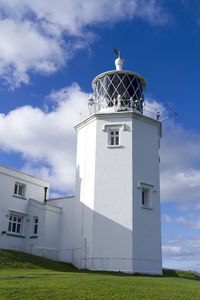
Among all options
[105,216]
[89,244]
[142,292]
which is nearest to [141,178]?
[105,216]

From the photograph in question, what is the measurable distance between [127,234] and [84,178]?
4762 mm

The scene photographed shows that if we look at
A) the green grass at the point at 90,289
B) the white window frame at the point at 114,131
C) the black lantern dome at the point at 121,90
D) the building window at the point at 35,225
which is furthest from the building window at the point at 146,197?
the green grass at the point at 90,289

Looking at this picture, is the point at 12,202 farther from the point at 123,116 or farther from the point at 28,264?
the point at 123,116

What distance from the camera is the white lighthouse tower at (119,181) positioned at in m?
20.3

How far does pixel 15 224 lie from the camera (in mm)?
24266

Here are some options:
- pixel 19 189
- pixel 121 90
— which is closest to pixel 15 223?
pixel 19 189

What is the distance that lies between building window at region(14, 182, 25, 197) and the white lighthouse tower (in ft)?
14.6

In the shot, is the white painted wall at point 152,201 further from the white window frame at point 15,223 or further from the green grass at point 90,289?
the white window frame at point 15,223

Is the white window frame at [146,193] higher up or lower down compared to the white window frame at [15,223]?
higher up

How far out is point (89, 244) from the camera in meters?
20.8

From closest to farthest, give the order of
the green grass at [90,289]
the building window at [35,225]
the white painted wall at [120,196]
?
the green grass at [90,289] < the white painted wall at [120,196] < the building window at [35,225]

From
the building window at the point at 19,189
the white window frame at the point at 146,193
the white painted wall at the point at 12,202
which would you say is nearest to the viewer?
the white window frame at the point at 146,193

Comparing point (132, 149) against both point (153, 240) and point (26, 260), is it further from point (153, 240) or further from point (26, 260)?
point (26, 260)

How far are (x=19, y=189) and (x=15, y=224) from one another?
8.29 feet
